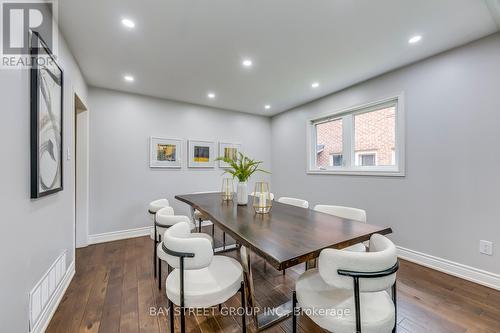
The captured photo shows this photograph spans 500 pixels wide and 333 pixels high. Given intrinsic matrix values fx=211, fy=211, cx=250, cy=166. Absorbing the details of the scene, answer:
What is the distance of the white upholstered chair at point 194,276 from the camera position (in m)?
1.14

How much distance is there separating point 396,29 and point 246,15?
1.41 m

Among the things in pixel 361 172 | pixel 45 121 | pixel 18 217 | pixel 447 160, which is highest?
pixel 45 121

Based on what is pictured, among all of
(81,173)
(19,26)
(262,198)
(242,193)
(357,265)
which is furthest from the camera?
(81,173)

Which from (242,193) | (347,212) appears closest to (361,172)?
(347,212)

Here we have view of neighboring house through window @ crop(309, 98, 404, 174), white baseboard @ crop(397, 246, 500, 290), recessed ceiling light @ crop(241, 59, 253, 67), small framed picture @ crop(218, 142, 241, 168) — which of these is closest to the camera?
white baseboard @ crop(397, 246, 500, 290)

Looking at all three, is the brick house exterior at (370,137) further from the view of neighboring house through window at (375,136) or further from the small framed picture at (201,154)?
the small framed picture at (201,154)

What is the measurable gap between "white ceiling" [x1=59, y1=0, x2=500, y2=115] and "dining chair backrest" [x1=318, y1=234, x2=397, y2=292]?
1827 millimetres

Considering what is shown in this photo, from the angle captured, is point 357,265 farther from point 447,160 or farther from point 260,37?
point 447,160

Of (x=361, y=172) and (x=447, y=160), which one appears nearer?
(x=447, y=160)

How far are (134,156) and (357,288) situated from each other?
368cm

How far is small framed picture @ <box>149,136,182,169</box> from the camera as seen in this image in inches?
146

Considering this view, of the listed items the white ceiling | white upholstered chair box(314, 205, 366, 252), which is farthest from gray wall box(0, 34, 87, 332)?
white upholstered chair box(314, 205, 366, 252)

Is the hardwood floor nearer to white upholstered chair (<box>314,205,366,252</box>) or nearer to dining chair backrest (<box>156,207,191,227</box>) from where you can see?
white upholstered chair (<box>314,205,366,252</box>)

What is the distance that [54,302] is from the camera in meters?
1.76
